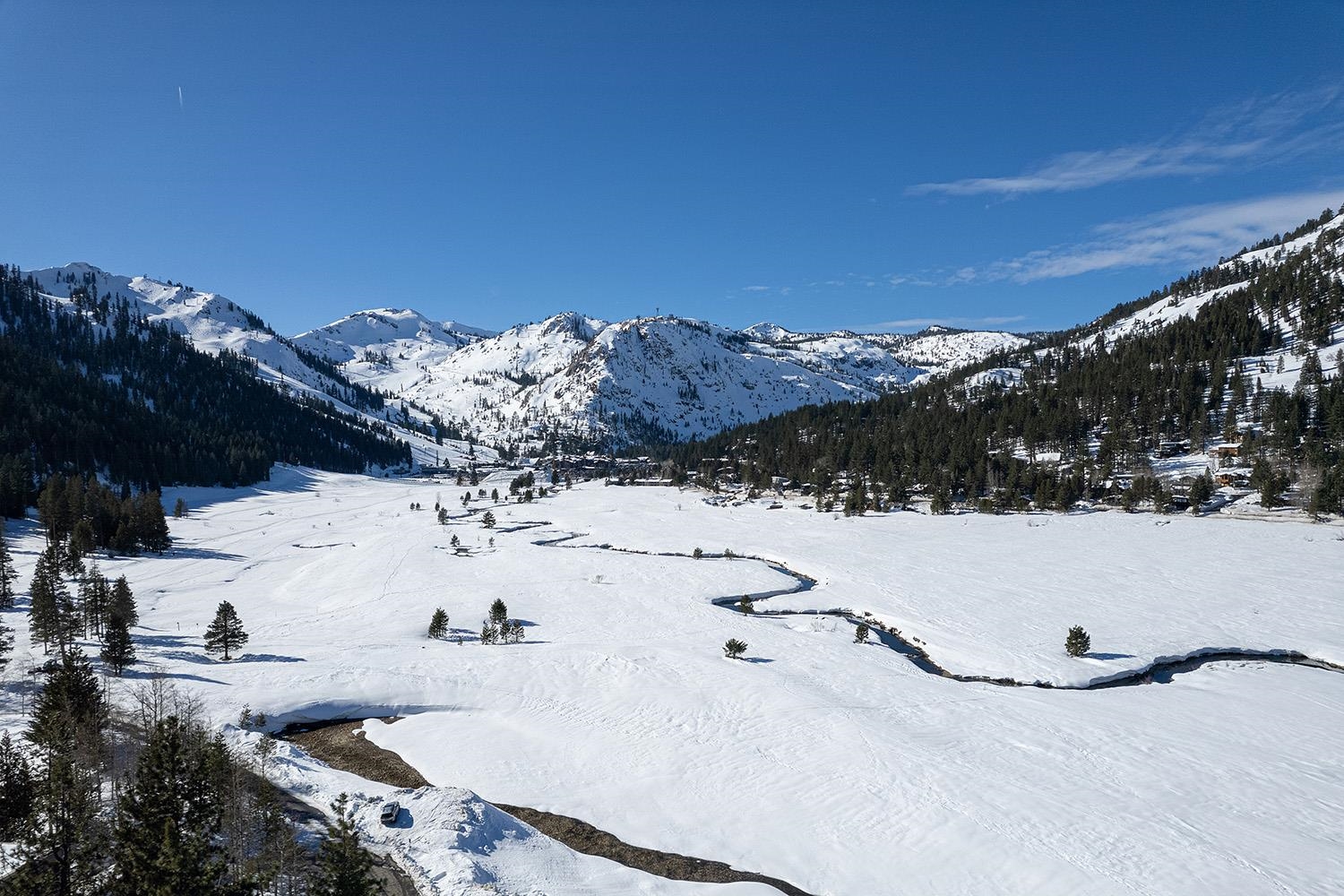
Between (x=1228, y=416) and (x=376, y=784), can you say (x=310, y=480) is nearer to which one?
(x=376, y=784)

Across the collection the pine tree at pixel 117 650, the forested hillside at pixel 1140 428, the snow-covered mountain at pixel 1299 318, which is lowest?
the pine tree at pixel 117 650

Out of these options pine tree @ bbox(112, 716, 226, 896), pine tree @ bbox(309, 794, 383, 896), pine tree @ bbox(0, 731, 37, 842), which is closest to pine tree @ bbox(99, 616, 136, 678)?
pine tree @ bbox(112, 716, 226, 896)

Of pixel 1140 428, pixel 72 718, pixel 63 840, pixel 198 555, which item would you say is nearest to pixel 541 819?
pixel 63 840

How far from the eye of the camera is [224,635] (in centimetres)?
4447

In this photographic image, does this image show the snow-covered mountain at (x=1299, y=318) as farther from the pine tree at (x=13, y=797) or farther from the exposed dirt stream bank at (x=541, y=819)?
the pine tree at (x=13, y=797)

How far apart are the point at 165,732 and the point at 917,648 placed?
46653 millimetres

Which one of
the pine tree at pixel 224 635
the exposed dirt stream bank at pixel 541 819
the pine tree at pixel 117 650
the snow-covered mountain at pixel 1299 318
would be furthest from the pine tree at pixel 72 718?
the snow-covered mountain at pixel 1299 318

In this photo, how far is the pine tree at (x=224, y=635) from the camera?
44.5 meters

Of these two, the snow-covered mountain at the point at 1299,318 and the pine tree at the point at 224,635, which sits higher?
A: the snow-covered mountain at the point at 1299,318

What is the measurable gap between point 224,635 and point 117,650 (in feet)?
23.6

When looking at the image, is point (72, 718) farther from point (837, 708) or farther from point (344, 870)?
point (837, 708)

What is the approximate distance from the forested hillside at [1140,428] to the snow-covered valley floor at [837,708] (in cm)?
2874

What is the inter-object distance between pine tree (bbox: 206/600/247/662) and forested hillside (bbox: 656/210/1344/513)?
94.4m

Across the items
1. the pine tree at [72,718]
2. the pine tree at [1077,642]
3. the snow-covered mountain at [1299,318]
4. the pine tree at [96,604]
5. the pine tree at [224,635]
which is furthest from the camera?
the snow-covered mountain at [1299,318]
